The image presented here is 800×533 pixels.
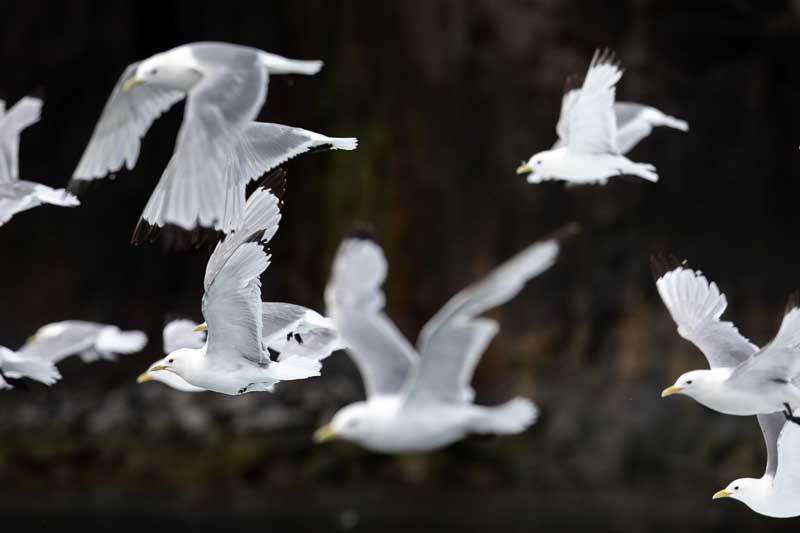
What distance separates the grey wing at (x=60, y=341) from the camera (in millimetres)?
3699

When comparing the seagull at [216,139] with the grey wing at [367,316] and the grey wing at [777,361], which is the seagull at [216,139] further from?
the grey wing at [367,316]

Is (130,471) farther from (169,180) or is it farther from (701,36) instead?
(169,180)

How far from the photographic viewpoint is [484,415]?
4.28 m

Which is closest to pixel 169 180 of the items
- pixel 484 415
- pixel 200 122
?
pixel 200 122

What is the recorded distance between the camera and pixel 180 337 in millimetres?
3521

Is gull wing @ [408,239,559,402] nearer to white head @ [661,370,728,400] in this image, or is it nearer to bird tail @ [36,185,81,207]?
white head @ [661,370,728,400]

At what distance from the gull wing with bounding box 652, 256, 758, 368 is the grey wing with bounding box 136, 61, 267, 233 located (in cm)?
102

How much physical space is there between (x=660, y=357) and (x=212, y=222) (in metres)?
5.32

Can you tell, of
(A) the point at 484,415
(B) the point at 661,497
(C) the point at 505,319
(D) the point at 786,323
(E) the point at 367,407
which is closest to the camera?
(D) the point at 786,323

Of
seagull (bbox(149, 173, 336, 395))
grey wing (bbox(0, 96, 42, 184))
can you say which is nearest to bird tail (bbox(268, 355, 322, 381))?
seagull (bbox(149, 173, 336, 395))

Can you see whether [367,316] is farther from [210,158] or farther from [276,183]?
[210,158]

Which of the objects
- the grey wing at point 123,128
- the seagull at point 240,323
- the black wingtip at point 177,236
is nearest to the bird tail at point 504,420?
the seagull at point 240,323

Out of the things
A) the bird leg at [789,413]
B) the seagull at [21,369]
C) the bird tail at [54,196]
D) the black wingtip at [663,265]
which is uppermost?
the black wingtip at [663,265]

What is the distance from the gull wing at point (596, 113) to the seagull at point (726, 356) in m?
0.31
